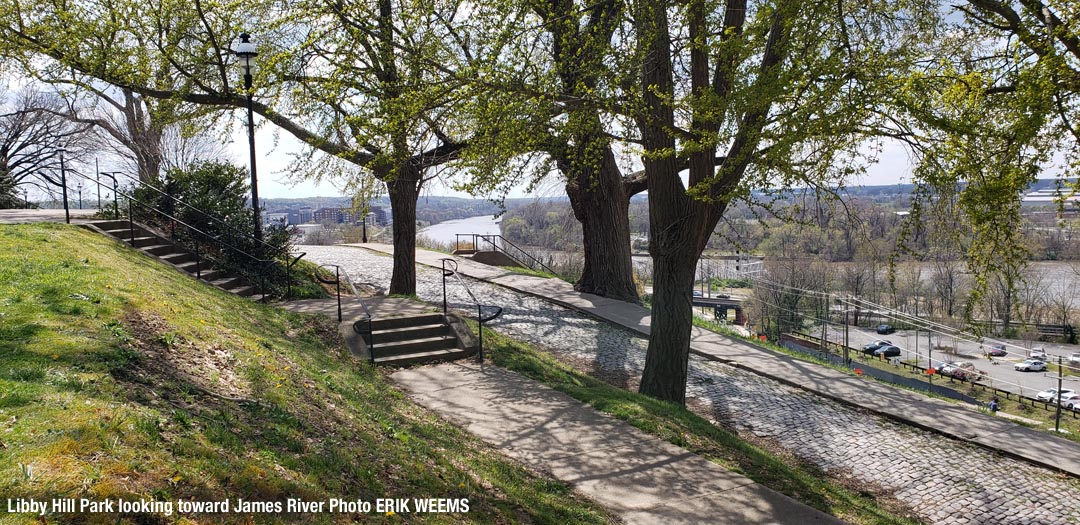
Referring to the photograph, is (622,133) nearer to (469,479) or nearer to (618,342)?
(618,342)

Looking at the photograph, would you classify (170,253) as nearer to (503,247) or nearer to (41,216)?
(41,216)

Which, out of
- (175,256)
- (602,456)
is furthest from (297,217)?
(602,456)

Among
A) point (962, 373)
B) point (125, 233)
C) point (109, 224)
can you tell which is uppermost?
point (109, 224)

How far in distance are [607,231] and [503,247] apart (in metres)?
11.7

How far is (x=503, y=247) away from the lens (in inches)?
1172

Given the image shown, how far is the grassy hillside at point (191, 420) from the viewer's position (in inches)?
140

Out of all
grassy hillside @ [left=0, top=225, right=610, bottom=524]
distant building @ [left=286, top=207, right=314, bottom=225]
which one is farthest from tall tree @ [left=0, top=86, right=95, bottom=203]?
grassy hillside @ [left=0, top=225, right=610, bottom=524]

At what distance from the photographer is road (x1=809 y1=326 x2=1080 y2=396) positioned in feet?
101

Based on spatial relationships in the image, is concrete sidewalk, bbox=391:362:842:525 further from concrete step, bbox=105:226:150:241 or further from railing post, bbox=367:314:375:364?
concrete step, bbox=105:226:150:241

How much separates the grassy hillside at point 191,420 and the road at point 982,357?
23.2 metres

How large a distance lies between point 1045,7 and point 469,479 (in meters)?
7.35

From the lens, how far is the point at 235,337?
26.8 ft

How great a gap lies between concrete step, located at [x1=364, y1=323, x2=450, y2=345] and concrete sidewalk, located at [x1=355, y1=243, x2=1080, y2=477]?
519 centimetres

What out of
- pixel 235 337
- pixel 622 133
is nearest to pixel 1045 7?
pixel 622 133
